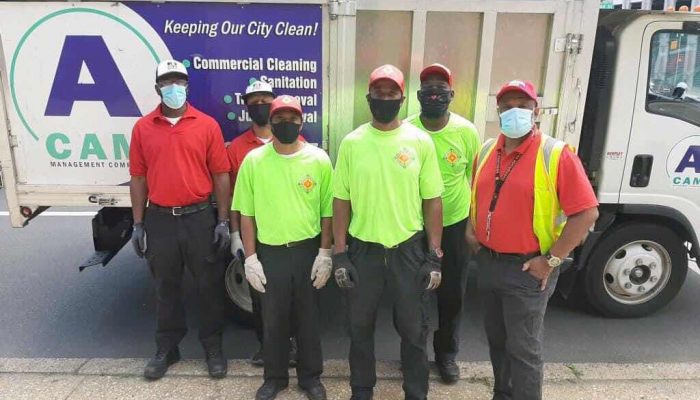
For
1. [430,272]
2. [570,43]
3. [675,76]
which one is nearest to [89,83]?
[430,272]

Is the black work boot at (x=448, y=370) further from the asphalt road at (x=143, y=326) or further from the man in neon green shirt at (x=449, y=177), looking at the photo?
the asphalt road at (x=143, y=326)

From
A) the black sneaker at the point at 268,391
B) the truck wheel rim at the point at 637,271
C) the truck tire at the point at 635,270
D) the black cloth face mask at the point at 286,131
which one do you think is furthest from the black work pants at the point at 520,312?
the truck wheel rim at the point at 637,271

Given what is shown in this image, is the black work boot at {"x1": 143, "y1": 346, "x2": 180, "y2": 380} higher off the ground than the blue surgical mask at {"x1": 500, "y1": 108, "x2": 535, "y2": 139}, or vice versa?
the blue surgical mask at {"x1": 500, "y1": 108, "x2": 535, "y2": 139}

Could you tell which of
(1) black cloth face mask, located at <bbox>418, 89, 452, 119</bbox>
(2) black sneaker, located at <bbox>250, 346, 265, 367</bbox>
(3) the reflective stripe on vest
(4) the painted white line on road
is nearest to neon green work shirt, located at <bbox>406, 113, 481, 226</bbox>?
(1) black cloth face mask, located at <bbox>418, 89, 452, 119</bbox>

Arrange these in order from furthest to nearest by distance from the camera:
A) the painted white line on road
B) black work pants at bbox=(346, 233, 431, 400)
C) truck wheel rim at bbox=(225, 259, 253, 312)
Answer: the painted white line on road
truck wheel rim at bbox=(225, 259, 253, 312)
black work pants at bbox=(346, 233, 431, 400)

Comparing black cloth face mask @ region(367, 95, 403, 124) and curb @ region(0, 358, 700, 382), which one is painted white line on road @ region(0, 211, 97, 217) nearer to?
curb @ region(0, 358, 700, 382)

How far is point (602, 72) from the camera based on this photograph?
3.69 metres

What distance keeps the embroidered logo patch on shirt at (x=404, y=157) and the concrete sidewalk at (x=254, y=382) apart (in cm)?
146

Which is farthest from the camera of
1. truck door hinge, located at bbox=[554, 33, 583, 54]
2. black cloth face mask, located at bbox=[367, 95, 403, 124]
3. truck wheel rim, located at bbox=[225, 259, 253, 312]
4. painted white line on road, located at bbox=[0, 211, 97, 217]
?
painted white line on road, located at bbox=[0, 211, 97, 217]

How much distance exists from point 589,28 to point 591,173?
1.04 metres

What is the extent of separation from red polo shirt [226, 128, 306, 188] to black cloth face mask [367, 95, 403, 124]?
0.96 meters

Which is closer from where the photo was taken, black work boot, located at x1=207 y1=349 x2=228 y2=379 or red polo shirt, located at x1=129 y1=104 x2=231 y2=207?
red polo shirt, located at x1=129 y1=104 x2=231 y2=207

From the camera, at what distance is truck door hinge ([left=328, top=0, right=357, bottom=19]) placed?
331cm

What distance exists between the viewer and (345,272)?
2.80 m
